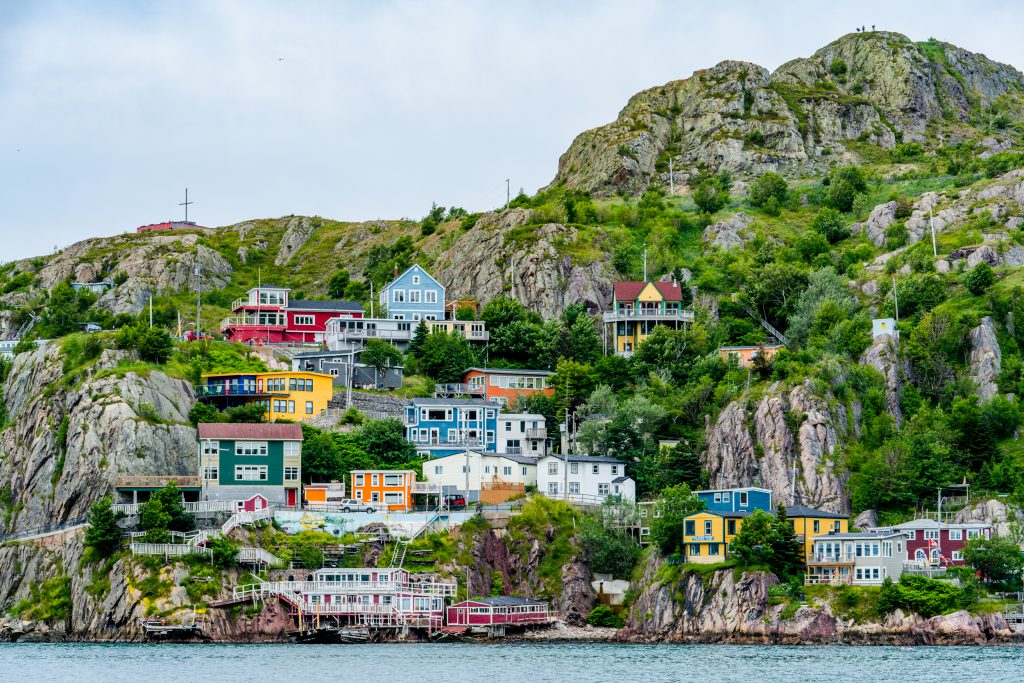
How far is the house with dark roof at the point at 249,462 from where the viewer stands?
4363 inches

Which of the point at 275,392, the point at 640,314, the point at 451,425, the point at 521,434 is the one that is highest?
the point at 640,314

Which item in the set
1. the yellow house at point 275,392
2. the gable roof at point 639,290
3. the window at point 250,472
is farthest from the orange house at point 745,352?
the window at point 250,472

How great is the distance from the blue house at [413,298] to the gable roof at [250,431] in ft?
127

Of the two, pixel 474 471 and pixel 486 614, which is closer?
pixel 486 614

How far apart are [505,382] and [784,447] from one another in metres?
28.6

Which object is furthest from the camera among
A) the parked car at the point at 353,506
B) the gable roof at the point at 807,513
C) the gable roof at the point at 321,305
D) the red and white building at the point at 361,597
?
the gable roof at the point at 321,305

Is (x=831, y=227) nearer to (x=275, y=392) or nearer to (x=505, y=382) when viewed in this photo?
(x=505, y=382)

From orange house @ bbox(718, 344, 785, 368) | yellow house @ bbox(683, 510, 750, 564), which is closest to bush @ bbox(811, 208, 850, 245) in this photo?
orange house @ bbox(718, 344, 785, 368)

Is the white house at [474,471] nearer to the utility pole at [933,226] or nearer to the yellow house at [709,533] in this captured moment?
the yellow house at [709,533]

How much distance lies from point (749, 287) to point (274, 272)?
7105cm

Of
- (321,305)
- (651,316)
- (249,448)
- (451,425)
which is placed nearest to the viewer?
(249,448)

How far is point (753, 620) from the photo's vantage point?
9912 cm

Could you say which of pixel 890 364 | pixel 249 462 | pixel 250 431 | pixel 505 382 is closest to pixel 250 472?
pixel 249 462

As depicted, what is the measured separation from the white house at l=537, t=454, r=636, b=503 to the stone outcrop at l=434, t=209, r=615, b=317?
33023 millimetres
